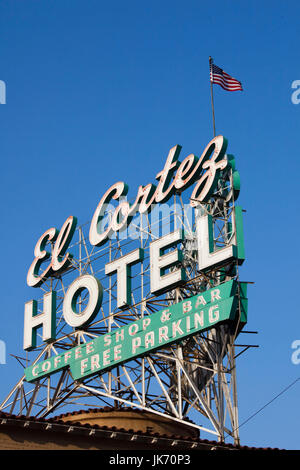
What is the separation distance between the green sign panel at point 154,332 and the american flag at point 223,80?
1391 cm

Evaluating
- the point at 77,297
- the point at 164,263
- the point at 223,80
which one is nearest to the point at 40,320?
the point at 77,297

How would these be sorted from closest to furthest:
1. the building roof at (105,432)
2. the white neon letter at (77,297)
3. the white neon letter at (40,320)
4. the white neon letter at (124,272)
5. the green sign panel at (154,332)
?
the building roof at (105,432) < the green sign panel at (154,332) < the white neon letter at (124,272) < the white neon letter at (77,297) < the white neon letter at (40,320)

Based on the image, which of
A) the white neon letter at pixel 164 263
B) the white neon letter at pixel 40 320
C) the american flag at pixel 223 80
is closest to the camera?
the white neon letter at pixel 164 263

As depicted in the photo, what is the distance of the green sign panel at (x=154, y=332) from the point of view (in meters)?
41.7

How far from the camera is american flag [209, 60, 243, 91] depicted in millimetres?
52562

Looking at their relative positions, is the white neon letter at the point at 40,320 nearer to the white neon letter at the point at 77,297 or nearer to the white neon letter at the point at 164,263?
the white neon letter at the point at 77,297

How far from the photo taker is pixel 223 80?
173 feet

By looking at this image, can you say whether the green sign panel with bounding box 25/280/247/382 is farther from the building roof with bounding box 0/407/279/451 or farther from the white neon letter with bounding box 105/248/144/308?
the building roof with bounding box 0/407/279/451

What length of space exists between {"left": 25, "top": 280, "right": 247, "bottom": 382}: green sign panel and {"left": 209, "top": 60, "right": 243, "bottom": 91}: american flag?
45.6 feet

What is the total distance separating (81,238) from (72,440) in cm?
1949

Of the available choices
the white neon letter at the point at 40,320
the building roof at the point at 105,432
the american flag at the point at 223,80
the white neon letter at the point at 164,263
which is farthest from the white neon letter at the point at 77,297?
the building roof at the point at 105,432

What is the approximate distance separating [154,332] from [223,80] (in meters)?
15.4
